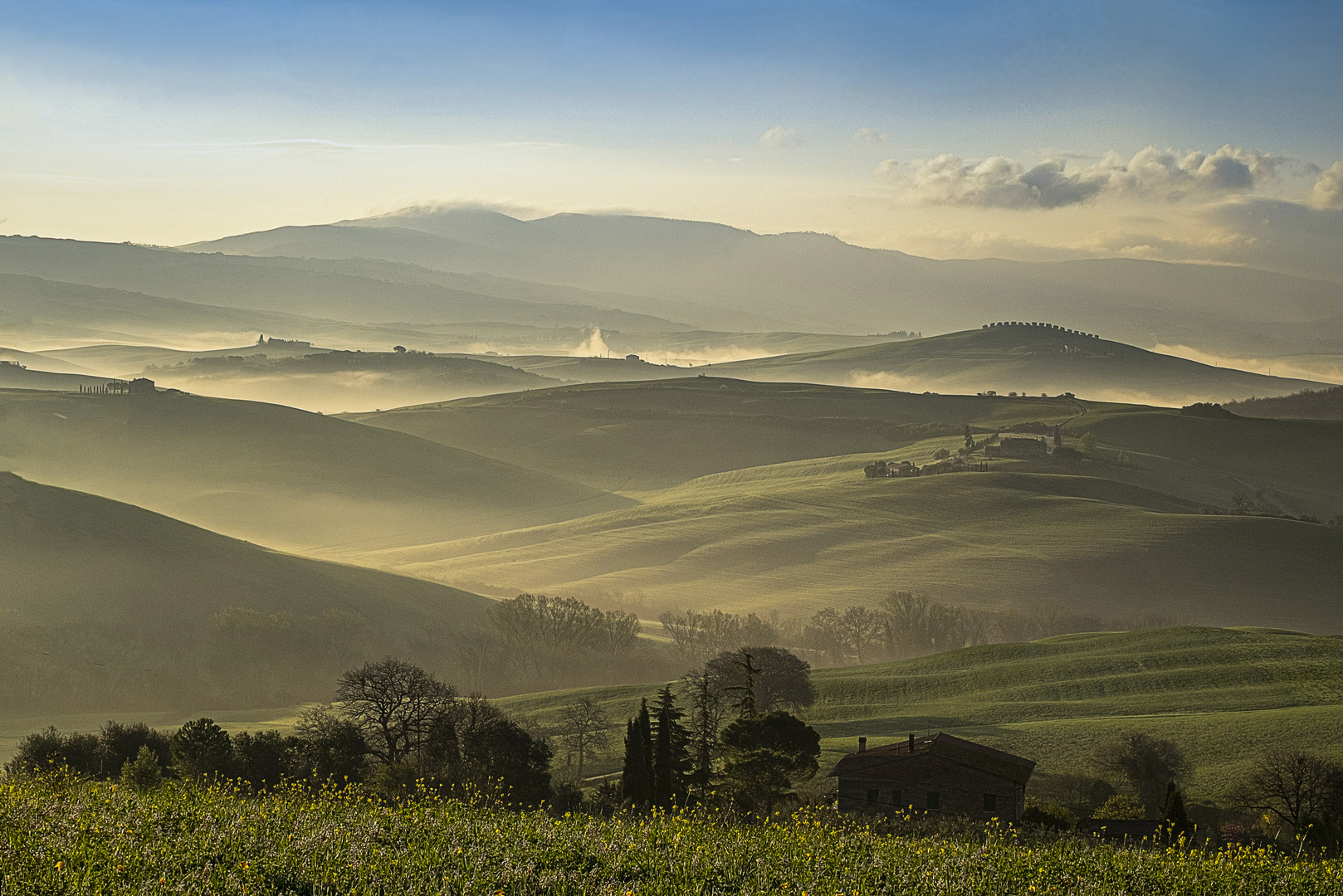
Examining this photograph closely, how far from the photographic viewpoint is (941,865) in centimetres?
1380

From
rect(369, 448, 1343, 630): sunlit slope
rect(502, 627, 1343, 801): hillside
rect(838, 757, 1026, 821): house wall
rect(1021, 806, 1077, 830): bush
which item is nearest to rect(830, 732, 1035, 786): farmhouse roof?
rect(838, 757, 1026, 821): house wall

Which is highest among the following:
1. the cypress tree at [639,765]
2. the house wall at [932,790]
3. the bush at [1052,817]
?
the cypress tree at [639,765]

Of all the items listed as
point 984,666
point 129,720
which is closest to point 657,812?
point 984,666

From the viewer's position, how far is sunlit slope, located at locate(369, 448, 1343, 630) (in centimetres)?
15288

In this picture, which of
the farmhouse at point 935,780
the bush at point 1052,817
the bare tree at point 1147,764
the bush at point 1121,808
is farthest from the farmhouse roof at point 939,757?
the bare tree at point 1147,764

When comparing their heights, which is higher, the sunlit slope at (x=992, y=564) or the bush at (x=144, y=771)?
the bush at (x=144, y=771)

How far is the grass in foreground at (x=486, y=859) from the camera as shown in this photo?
11.5m

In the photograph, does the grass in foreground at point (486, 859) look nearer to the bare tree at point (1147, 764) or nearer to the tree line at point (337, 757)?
the tree line at point (337, 757)

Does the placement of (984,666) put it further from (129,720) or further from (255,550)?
(255,550)

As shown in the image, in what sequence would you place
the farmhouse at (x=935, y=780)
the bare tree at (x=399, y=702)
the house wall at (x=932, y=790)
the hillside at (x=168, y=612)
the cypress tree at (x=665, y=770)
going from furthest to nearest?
the hillside at (x=168, y=612)
the bare tree at (x=399, y=702)
the farmhouse at (x=935, y=780)
the house wall at (x=932, y=790)
the cypress tree at (x=665, y=770)

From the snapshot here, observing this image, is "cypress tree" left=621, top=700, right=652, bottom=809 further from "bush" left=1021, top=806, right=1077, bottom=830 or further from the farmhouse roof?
the farmhouse roof

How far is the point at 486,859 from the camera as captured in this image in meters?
12.7

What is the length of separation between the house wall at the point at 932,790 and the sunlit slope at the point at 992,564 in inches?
4104

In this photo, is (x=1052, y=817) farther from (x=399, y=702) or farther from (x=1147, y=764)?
(x=399, y=702)
